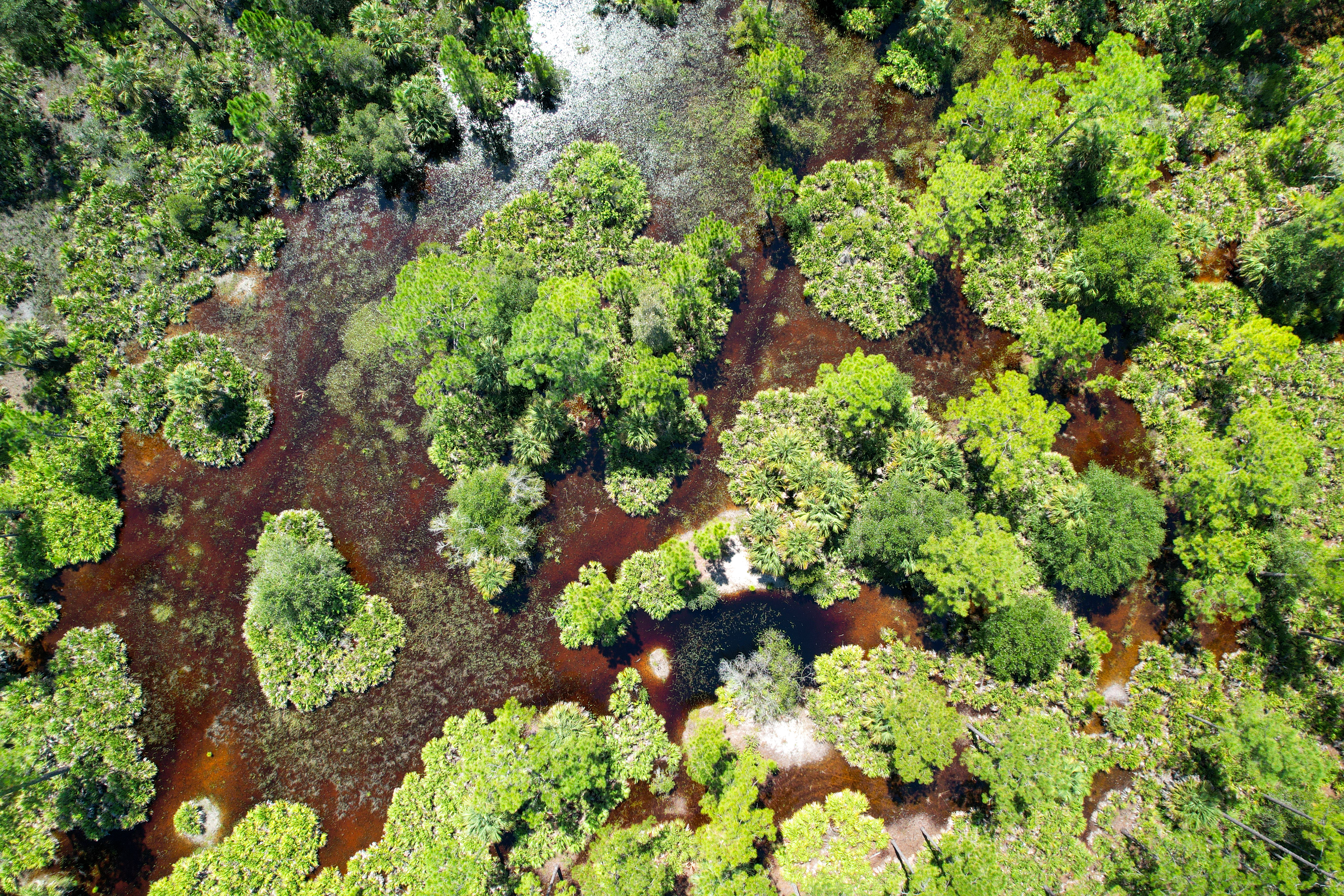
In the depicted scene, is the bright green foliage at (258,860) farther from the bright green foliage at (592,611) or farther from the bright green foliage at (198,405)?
the bright green foliage at (198,405)

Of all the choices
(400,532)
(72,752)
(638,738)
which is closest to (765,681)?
(638,738)

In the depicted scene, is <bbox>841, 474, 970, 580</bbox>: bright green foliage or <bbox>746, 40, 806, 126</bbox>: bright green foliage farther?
<bbox>746, 40, 806, 126</bbox>: bright green foliage

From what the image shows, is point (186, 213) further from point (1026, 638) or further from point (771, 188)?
point (1026, 638)

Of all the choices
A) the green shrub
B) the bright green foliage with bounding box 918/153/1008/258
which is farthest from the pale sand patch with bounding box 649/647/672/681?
the green shrub

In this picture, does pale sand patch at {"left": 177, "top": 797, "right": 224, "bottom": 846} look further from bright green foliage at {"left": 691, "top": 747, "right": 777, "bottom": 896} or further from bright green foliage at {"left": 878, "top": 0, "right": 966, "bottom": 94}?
bright green foliage at {"left": 878, "top": 0, "right": 966, "bottom": 94}

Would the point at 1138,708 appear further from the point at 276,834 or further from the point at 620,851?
the point at 276,834

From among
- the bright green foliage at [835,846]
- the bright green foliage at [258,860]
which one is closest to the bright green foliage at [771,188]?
the bright green foliage at [835,846]
